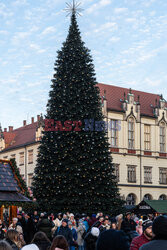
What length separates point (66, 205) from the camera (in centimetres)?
2944

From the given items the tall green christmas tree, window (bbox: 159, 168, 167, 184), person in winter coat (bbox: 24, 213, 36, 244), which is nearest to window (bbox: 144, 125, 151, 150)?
window (bbox: 159, 168, 167, 184)

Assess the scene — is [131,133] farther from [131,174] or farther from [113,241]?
[113,241]

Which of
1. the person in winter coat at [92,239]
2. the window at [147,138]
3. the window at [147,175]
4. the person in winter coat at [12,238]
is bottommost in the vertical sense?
the person in winter coat at [92,239]

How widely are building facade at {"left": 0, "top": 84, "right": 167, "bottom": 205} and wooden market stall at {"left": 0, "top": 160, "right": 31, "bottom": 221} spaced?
96.3 ft

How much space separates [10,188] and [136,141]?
3452 centimetres

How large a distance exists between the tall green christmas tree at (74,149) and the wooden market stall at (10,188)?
10598 mm

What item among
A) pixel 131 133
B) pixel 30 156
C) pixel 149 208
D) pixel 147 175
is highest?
pixel 131 133

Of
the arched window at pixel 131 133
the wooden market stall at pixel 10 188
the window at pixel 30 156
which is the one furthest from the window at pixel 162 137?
the wooden market stall at pixel 10 188

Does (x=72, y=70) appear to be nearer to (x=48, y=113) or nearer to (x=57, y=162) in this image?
(x=48, y=113)

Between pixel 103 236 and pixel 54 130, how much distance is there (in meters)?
25.9

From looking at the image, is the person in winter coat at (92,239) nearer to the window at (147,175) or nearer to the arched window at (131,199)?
the arched window at (131,199)

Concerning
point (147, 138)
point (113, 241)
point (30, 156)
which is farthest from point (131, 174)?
point (113, 241)

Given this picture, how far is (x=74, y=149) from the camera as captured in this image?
98.5ft

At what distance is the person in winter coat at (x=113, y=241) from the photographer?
4652 mm
